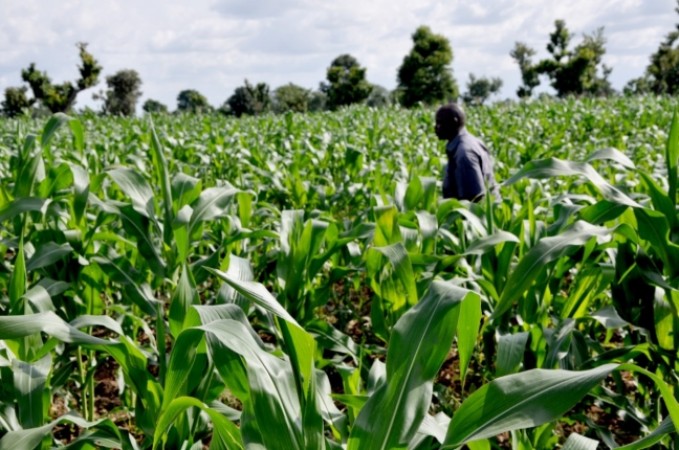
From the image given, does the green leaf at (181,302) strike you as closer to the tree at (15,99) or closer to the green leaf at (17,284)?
the green leaf at (17,284)

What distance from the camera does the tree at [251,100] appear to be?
41.0 meters

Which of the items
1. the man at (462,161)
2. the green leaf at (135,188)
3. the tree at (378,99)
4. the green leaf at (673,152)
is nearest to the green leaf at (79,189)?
the green leaf at (135,188)

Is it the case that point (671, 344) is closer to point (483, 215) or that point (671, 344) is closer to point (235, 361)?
point (483, 215)

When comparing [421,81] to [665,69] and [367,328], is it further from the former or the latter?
[367,328]

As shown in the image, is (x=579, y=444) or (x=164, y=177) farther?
(x=164, y=177)

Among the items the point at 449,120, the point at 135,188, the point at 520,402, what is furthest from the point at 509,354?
the point at 449,120

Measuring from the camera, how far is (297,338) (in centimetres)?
107

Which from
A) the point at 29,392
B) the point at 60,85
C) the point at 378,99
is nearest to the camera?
→ the point at 29,392

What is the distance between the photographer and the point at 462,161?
4.64 metres

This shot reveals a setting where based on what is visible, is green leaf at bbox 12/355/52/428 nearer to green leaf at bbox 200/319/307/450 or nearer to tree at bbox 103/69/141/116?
green leaf at bbox 200/319/307/450

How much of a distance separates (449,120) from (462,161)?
0.48 meters

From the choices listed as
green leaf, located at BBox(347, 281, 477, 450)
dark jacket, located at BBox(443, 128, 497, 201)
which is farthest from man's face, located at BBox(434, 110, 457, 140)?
green leaf, located at BBox(347, 281, 477, 450)

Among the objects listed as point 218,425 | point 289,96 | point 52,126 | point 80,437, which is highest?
point 289,96

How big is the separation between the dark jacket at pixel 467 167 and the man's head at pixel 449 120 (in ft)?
0.34
